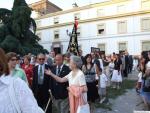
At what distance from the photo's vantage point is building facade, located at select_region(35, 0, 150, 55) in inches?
1858

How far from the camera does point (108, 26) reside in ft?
165

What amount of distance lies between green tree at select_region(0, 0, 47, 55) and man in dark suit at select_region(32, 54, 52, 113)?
2606 cm

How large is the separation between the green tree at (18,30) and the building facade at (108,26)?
1454 centimetres

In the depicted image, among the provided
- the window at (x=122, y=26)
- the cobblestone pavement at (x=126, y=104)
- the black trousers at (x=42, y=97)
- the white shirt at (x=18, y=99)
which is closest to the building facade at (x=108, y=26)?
the window at (x=122, y=26)

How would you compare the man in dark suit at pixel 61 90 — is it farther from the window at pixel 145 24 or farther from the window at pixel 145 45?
the window at pixel 145 24

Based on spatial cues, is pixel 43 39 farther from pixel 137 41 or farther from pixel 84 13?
pixel 137 41

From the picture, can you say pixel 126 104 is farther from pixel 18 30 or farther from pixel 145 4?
pixel 145 4

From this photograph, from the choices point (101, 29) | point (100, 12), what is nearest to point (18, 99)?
point (101, 29)

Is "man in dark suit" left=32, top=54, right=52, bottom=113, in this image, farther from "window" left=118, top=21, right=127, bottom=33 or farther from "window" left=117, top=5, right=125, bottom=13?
"window" left=117, top=5, right=125, bottom=13

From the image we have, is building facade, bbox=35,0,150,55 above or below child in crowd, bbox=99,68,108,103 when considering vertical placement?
above

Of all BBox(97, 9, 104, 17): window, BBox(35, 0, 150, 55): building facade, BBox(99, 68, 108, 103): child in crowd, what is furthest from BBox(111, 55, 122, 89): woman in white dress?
BBox(97, 9, 104, 17): window

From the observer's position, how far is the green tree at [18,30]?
33.9 metres

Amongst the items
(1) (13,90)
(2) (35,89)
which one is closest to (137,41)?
(2) (35,89)

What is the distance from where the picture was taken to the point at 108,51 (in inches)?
1986
